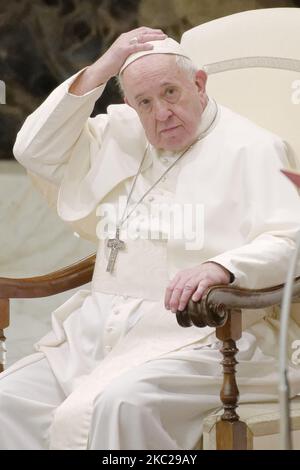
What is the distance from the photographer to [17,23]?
653cm

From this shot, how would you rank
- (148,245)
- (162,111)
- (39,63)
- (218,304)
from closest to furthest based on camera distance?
(218,304) → (162,111) → (148,245) → (39,63)

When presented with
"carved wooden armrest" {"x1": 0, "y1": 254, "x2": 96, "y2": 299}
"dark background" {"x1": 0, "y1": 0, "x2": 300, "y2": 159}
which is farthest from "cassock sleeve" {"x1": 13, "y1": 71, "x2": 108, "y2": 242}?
"dark background" {"x1": 0, "y1": 0, "x2": 300, "y2": 159}

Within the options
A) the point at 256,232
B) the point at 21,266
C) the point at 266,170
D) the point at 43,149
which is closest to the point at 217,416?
the point at 256,232

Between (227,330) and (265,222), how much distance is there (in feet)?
1.77

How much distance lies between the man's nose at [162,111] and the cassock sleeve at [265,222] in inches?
13.7

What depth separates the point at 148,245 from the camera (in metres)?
4.49

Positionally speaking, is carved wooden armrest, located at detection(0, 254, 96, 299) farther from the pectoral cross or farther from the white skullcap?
the white skullcap

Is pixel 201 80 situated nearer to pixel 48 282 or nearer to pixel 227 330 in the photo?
pixel 48 282

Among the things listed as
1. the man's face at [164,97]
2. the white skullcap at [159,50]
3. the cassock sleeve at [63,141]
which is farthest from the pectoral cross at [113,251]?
the white skullcap at [159,50]

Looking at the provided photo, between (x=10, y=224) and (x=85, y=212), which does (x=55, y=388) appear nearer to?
(x=85, y=212)

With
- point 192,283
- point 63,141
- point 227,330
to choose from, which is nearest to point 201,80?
point 63,141

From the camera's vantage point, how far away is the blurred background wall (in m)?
6.53

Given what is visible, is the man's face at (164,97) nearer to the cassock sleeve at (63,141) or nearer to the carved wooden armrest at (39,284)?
the cassock sleeve at (63,141)

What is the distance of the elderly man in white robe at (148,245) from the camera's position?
12.9 feet
